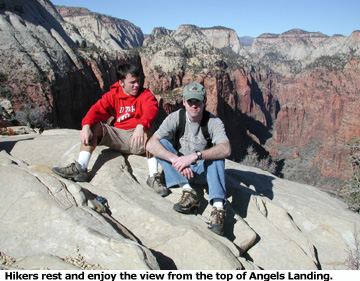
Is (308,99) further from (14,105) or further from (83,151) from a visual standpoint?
(83,151)

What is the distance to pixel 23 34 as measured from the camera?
23484 millimetres

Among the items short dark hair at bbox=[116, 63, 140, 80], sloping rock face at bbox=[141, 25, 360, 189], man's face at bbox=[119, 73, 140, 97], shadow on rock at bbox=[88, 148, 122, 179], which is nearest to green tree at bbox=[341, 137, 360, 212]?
shadow on rock at bbox=[88, 148, 122, 179]

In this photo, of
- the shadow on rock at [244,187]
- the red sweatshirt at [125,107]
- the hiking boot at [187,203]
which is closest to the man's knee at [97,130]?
the red sweatshirt at [125,107]

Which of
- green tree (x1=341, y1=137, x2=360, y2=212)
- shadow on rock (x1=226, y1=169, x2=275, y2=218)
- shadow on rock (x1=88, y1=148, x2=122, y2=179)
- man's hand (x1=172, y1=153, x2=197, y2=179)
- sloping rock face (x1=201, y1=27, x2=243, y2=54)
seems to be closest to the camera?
man's hand (x1=172, y1=153, x2=197, y2=179)

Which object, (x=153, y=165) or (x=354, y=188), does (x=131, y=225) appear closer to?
(x=153, y=165)

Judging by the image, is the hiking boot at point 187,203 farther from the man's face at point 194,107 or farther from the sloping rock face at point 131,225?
the man's face at point 194,107

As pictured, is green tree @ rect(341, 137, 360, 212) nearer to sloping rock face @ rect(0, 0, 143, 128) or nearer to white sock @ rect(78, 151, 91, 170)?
white sock @ rect(78, 151, 91, 170)

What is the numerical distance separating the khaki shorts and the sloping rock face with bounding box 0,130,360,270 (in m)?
0.17

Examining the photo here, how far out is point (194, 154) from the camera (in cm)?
365

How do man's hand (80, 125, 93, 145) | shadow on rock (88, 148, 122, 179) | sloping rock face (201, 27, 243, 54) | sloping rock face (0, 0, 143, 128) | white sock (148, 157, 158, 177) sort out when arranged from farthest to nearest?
sloping rock face (201, 27, 243, 54) < sloping rock face (0, 0, 143, 128) < shadow on rock (88, 148, 122, 179) < white sock (148, 157, 158, 177) < man's hand (80, 125, 93, 145)

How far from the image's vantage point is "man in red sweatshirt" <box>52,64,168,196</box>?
4.08 meters

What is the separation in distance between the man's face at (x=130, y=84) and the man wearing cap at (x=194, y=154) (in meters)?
0.92

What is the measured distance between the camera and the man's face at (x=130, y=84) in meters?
4.46

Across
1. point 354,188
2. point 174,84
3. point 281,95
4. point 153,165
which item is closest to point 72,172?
point 153,165
